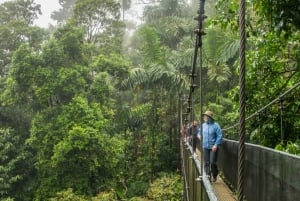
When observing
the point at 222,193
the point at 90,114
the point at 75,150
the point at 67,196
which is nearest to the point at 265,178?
the point at 222,193

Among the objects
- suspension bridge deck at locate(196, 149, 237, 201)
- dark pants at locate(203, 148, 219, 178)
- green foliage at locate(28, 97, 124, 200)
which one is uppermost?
dark pants at locate(203, 148, 219, 178)

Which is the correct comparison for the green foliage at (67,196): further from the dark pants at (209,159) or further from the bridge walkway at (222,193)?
the dark pants at (209,159)

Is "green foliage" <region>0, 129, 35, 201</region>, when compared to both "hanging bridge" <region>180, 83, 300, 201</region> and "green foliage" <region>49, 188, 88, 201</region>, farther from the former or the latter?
"hanging bridge" <region>180, 83, 300, 201</region>

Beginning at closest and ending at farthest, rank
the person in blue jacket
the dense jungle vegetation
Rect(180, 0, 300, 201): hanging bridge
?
Rect(180, 0, 300, 201): hanging bridge
the person in blue jacket
the dense jungle vegetation

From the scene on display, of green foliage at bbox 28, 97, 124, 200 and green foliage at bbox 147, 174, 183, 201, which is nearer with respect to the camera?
green foliage at bbox 147, 174, 183, 201

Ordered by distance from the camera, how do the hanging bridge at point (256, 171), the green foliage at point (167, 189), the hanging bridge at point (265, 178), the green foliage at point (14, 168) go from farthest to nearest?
the green foliage at point (14, 168)
the green foliage at point (167, 189)
the hanging bridge at point (265, 178)
the hanging bridge at point (256, 171)

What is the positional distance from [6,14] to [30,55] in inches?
190

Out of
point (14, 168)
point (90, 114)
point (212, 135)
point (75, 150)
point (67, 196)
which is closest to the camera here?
point (212, 135)

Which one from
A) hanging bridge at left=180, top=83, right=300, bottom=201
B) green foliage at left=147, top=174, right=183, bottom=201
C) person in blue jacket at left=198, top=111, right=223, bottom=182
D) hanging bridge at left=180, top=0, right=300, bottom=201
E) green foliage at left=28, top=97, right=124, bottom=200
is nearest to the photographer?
hanging bridge at left=180, top=0, right=300, bottom=201

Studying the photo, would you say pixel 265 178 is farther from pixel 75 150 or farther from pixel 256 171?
pixel 75 150

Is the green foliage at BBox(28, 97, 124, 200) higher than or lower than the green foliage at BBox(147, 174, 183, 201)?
higher

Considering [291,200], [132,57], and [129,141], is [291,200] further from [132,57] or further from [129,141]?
[132,57]

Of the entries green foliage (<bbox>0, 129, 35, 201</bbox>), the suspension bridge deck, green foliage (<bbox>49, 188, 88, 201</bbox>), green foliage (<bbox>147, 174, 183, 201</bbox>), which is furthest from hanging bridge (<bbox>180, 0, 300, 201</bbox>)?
green foliage (<bbox>0, 129, 35, 201</bbox>)

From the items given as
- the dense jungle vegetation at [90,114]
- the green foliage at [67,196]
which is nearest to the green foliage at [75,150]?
the dense jungle vegetation at [90,114]
